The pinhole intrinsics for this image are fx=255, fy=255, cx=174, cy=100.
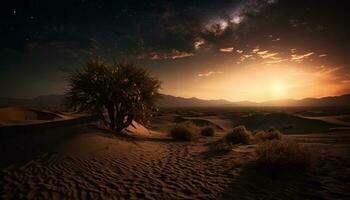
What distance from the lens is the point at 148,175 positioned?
870cm

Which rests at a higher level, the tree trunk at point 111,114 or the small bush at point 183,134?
the tree trunk at point 111,114

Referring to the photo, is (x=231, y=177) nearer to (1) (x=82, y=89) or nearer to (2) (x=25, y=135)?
(2) (x=25, y=135)

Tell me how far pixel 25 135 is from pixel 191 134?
10533mm

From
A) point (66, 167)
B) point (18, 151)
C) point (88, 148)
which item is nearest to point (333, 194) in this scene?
point (66, 167)

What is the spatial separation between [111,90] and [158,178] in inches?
422

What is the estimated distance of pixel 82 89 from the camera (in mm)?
18297

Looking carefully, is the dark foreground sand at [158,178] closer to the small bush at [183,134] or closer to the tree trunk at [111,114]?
the small bush at [183,134]

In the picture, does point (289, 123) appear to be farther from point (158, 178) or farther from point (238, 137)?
point (158, 178)

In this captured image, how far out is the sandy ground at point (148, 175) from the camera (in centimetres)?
691

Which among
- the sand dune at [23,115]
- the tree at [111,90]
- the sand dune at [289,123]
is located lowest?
the sand dune at [289,123]

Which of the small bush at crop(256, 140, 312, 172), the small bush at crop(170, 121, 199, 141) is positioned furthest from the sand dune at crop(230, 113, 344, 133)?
the small bush at crop(256, 140, 312, 172)

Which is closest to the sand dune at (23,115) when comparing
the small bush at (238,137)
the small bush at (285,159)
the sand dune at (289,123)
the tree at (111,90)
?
the tree at (111,90)

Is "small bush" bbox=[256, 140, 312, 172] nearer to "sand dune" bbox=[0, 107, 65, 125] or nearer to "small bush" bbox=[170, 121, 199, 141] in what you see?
"small bush" bbox=[170, 121, 199, 141]

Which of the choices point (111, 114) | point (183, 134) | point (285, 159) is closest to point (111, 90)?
point (111, 114)
